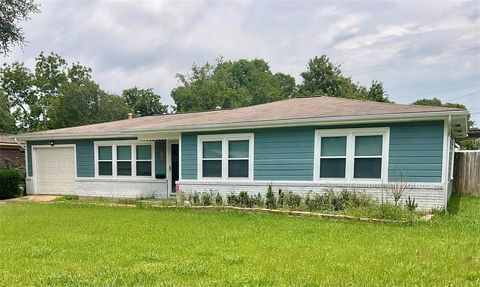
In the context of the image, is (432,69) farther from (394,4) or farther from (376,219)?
(376,219)

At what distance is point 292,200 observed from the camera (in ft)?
33.8

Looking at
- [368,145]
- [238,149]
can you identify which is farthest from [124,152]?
[368,145]

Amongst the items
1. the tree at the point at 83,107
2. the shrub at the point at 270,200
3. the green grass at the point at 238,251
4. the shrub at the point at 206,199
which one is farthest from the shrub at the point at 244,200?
the tree at the point at 83,107

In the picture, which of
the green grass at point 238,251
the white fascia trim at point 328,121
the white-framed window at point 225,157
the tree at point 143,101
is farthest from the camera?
the tree at point 143,101

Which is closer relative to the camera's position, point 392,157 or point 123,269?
point 123,269

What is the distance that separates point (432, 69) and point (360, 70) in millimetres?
15484

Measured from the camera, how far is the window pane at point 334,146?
10.2 metres

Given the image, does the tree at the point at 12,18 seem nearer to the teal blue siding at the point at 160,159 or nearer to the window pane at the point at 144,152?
the window pane at the point at 144,152

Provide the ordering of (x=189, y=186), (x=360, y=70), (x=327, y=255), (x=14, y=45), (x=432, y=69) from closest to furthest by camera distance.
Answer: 1. (x=327, y=255)
2. (x=189, y=186)
3. (x=14, y=45)
4. (x=432, y=69)
5. (x=360, y=70)

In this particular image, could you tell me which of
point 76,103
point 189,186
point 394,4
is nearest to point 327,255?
point 189,186

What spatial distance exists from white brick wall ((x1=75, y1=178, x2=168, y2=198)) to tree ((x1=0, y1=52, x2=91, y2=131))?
27.9 metres

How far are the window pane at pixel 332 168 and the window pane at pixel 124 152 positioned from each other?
7.72 meters

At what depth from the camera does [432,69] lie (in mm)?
23234

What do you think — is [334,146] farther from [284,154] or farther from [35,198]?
[35,198]
